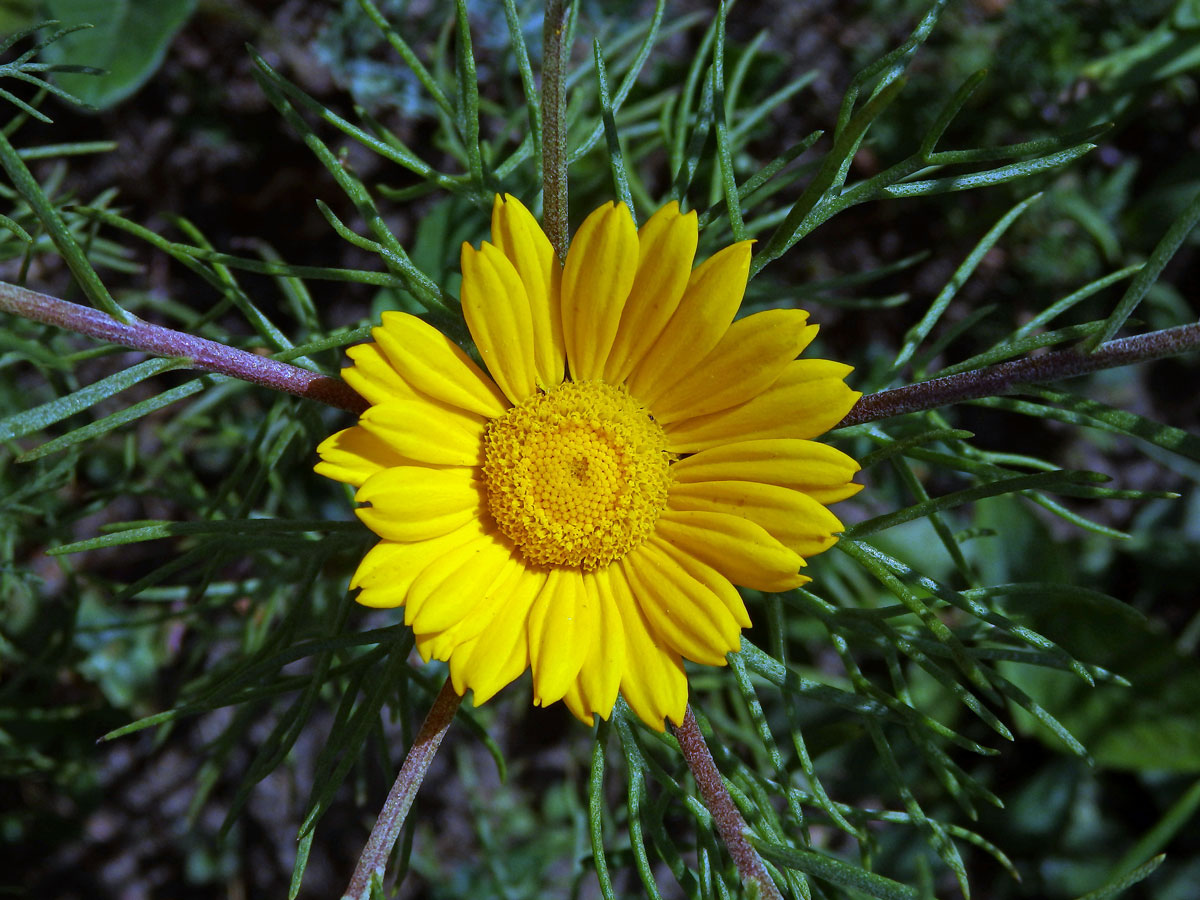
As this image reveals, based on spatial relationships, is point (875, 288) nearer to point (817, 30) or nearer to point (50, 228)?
point (817, 30)

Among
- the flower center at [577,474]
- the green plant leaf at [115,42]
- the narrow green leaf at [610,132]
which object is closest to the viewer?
the narrow green leaf at [610,132]

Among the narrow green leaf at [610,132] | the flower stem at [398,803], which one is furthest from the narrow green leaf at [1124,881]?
the narrow green leaf at [610,132]

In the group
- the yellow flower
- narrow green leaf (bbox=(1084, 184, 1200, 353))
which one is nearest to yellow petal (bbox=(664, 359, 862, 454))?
the yellow flower

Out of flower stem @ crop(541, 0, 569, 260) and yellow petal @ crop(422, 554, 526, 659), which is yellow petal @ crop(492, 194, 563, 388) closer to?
flower stem @ crop(541, 0, 569, 260)

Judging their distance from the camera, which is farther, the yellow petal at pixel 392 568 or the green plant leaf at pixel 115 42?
the green plant leaf at pixel 115 42

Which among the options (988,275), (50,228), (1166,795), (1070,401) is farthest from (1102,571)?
(50,228)

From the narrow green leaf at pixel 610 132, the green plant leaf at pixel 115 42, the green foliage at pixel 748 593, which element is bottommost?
the green foliage at pixel 748 593

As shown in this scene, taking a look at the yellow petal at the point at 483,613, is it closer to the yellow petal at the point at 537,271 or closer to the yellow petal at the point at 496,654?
the yellow petal at the point at 496,654

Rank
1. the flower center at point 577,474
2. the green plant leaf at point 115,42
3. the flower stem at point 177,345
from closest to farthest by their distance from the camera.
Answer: the flower stem at point 177,345 < the flower center at point 577,474 < the green plant leaf at point 115,42
